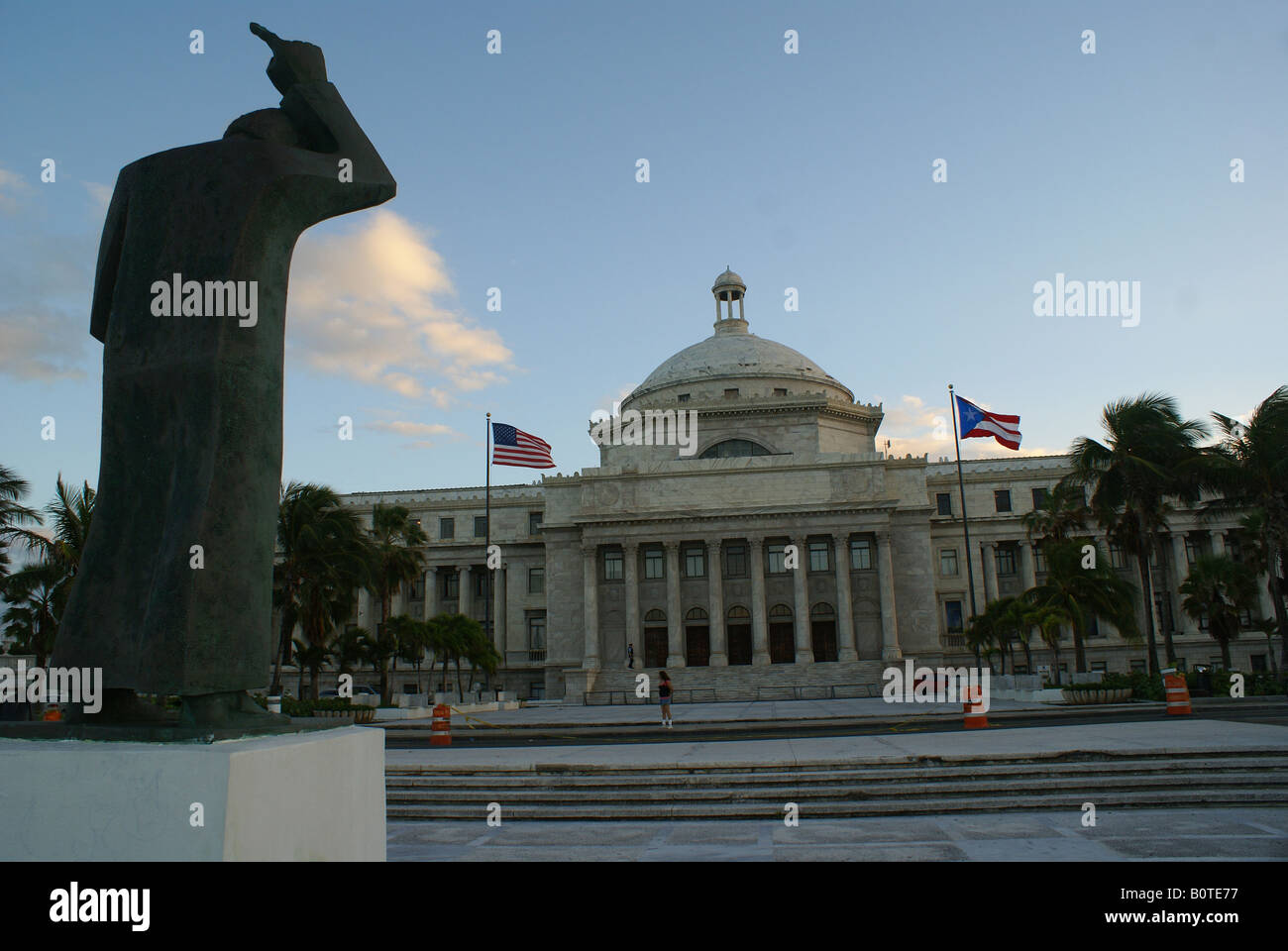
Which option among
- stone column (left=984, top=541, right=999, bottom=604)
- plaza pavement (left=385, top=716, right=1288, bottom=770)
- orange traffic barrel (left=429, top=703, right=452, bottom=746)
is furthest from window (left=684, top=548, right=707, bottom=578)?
plaza pavement (left=385, top=716, right=1288, bottom=770)

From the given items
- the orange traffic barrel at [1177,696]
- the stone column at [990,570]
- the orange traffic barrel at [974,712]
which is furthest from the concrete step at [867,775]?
the stone column at [990,570]

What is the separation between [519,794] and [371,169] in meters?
8.44

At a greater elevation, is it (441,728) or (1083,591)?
(1083,591)

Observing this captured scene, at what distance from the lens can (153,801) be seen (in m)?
4.38

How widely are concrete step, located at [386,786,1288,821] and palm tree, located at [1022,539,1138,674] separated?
2489cm

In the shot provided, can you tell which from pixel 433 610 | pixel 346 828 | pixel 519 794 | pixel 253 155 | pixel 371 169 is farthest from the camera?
pixel 433 610

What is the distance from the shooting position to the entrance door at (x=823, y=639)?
58.5 m

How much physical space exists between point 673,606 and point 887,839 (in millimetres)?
49164

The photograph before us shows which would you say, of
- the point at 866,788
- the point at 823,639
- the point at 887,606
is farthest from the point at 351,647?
the point at 866,788

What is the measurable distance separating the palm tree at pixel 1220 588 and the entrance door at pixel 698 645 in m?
26.8

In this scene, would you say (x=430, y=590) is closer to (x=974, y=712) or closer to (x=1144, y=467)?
(x=1144, y=467)
